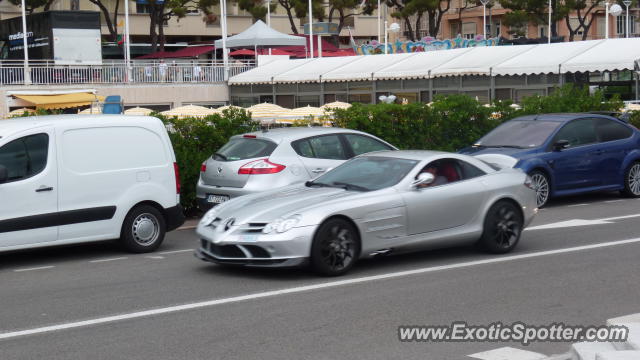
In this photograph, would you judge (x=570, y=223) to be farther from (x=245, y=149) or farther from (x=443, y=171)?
(x=245, y=149)

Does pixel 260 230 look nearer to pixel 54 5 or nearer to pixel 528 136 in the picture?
pixel 528 136

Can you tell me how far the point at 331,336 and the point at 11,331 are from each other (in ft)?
8.46

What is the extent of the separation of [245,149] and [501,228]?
4.29 meters

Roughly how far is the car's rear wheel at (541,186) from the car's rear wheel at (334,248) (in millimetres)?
7230

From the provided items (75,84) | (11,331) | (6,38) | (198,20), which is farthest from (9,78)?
(198,20)

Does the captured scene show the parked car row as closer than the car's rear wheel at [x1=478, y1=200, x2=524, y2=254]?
Yes

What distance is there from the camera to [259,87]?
142 feet

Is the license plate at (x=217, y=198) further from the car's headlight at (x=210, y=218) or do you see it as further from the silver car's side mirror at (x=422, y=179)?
the silver car's side mirror at (x=422, y=179)

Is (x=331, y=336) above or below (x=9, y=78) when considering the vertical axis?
below

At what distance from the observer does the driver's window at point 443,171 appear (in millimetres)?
10977

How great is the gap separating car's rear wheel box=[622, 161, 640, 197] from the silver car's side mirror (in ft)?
27.2

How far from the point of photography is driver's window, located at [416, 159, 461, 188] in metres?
11.0

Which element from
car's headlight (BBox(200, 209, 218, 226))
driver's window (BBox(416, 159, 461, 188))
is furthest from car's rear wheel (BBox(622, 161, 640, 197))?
car's headlight (BBox(200, 209, 218, 226))

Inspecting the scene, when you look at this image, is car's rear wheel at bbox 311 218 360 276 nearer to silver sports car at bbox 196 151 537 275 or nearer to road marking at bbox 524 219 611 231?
silver sports car at bbox 196 151 537 275
